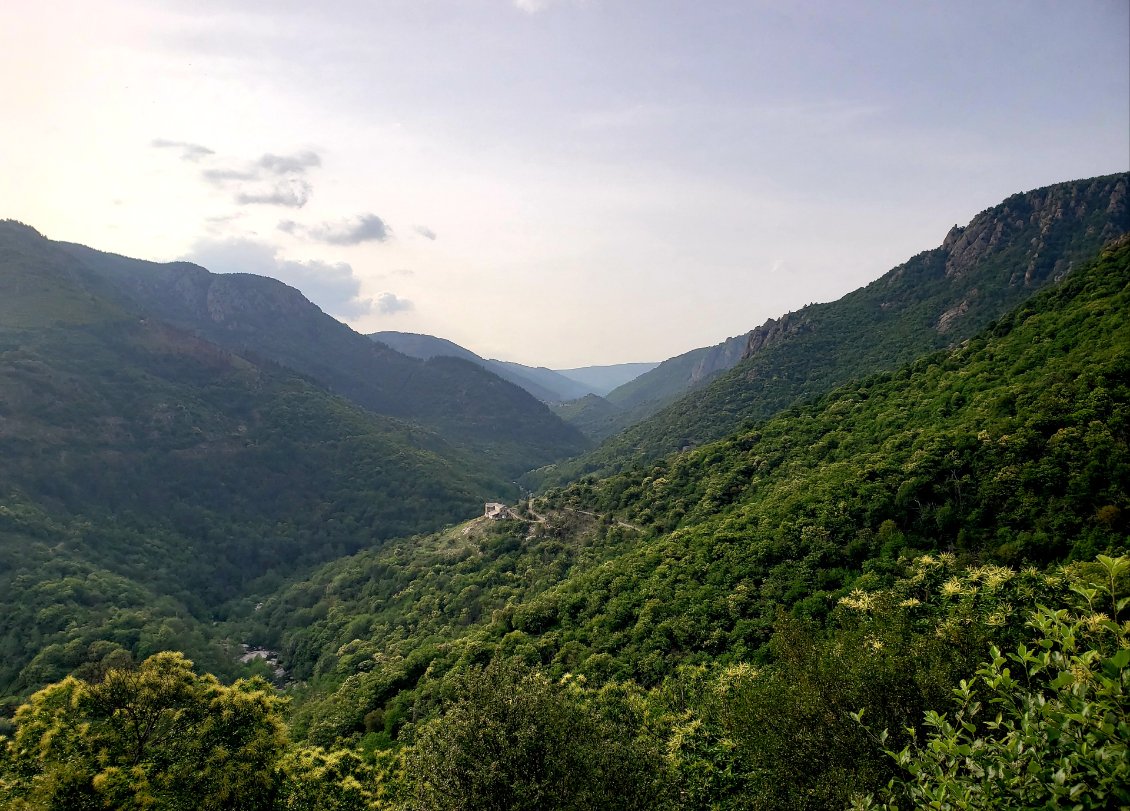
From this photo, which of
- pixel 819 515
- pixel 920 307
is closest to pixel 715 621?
pixel 819 515

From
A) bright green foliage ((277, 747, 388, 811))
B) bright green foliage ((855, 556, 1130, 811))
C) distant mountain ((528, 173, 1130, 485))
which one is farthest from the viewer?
distant mountain ((528, 173, 1130, 485))

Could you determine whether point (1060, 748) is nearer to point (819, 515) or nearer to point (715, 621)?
point (715, 621)

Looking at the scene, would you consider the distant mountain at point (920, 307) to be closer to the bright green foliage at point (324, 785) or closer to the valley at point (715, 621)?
the valley at point (715, 621)

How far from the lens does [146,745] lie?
67.5 feet

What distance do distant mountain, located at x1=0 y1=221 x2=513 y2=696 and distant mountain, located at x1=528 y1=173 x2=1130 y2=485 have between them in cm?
7235

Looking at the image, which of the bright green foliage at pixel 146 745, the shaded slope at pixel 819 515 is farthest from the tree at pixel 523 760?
the shaded slope at pixel 819 515

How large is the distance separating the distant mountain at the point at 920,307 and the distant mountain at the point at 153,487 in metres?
72.3

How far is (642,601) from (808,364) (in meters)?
108

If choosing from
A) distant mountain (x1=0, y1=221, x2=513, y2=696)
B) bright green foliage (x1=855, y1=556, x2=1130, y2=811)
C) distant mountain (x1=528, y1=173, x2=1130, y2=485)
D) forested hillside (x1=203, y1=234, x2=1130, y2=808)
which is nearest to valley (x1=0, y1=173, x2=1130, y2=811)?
bright green foliage (x1=855, y1=556, x2=1130, y2=811)

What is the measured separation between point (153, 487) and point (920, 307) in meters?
200

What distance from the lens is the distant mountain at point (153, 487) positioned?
8275 centimetres

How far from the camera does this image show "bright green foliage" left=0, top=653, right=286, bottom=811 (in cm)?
1741

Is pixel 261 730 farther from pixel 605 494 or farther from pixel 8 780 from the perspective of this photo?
pixel 605 494

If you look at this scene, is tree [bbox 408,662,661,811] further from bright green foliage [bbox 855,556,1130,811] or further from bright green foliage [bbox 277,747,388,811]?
bright green foliage [bbox 855,556,1130,811]
